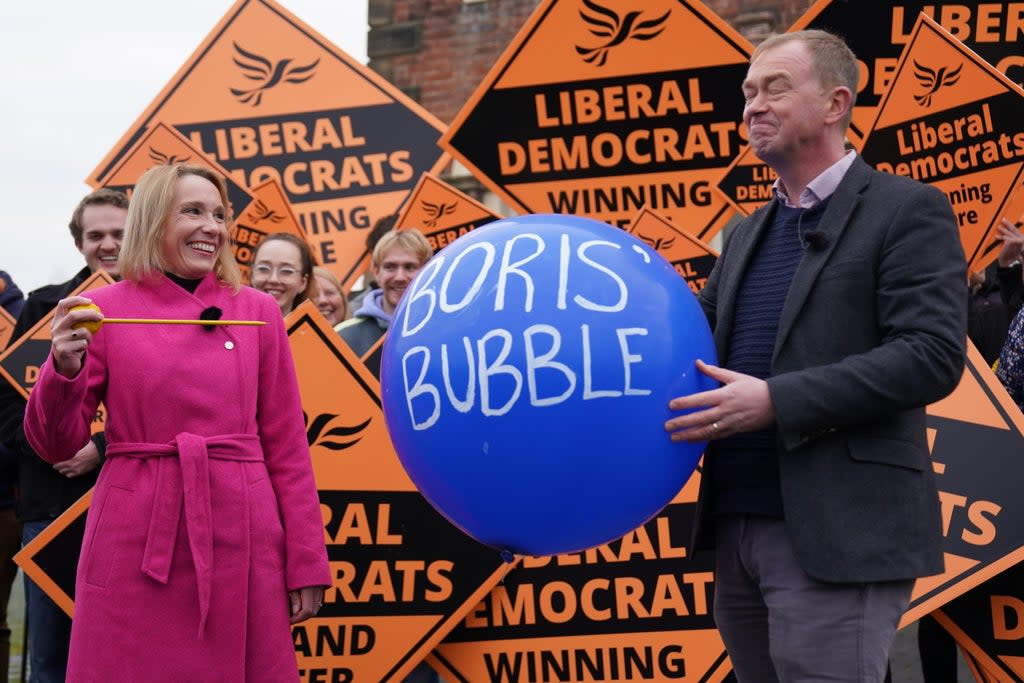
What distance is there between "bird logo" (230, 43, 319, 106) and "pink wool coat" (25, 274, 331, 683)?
4.30 m

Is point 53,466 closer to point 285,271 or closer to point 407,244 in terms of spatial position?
point 285,271

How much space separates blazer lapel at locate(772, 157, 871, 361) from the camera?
2.81 metres

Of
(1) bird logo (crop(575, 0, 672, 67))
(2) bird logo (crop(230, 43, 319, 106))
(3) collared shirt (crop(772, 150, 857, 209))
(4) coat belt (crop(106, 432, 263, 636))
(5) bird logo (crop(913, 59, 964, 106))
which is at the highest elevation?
(2) bird logo (crop(230, 43, 319, 106))

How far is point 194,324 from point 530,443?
122 cm

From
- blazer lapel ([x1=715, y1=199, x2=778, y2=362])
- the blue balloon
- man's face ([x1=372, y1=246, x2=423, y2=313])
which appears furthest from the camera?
man's face ([x1=372, y1=246, x2=423, y2=313])

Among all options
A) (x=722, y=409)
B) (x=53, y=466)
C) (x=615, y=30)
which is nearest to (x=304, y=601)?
(x=722, y=409)

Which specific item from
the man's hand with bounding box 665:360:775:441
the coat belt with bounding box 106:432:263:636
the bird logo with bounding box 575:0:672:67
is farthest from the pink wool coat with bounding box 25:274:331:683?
the bird logo with bounding box 575:0:672:67

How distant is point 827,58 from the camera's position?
2926mm

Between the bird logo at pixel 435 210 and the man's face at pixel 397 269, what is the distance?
64cm

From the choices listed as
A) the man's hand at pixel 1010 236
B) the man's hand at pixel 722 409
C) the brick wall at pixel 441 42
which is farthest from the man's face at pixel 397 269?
the brick wall at pixel 441 42

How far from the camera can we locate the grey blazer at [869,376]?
2.67m

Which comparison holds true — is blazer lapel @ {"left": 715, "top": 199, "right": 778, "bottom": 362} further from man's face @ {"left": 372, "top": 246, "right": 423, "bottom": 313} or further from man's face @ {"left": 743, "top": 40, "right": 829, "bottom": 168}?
man's face @ {"left": 372, "top": 246, "right": 423, "bottom": 313}

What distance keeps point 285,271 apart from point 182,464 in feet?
7.30

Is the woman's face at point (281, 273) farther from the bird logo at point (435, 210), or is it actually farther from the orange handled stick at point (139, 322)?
the orange handled stick at point (139, 322)
